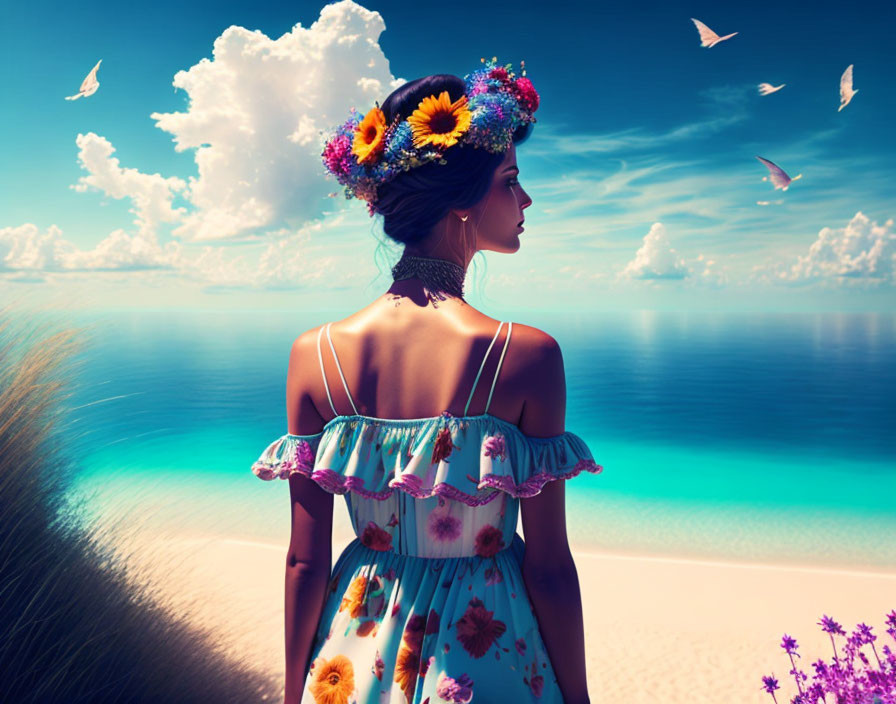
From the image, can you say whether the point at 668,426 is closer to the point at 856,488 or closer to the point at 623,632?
the point at 856,488

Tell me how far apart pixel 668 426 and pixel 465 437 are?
2766cm

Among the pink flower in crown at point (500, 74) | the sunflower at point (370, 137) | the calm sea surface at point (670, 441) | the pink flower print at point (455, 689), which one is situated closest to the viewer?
the pink flower print at point (455, 689)

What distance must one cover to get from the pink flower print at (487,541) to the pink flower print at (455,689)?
24 centimetres

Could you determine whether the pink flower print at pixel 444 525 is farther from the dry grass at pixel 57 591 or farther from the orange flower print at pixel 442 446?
the dry grass at pixel 57 591

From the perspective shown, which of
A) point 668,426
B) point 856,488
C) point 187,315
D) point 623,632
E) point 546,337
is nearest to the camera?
point 546,337

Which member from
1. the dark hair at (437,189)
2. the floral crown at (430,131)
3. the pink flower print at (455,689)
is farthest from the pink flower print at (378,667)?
the floral crown at (430,131)

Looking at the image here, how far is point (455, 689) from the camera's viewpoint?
3.82 feet

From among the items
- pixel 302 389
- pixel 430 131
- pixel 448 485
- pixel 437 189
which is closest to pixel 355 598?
pixel 448 485

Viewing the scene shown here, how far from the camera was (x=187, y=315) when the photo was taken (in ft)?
511

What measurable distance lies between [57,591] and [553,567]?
292 cm

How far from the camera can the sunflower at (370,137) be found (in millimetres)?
1498

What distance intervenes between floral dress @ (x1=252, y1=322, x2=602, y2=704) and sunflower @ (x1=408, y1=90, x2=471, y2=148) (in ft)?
2.05

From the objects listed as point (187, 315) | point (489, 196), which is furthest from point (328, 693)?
point (187, 315)

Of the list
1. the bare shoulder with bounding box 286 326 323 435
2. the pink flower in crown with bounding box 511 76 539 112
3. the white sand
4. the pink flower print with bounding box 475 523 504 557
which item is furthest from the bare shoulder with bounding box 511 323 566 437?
the white sand
